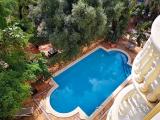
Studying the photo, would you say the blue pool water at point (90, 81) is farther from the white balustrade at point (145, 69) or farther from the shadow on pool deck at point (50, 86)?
the white balustrade at point (145, 69)

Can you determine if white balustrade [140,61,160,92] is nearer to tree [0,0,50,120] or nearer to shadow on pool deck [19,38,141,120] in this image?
tree [0,0,50,120]

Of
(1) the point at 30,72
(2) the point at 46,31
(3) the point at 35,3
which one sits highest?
(3) the point at 35,3

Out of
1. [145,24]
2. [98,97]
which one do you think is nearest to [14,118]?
[98,97]

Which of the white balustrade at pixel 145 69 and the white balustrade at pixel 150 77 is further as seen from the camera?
the white balustrade at pixel 145 69

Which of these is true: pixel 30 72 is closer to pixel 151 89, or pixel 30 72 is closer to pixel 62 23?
pixel 62 23

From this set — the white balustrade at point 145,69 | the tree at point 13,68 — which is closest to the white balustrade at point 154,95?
the white balustrade at point 145,69

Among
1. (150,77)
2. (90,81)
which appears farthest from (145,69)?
(90,81)

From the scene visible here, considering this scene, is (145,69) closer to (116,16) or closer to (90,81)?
(90,81)

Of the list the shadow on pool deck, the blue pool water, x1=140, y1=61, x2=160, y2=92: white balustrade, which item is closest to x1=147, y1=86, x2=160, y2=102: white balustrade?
x1=140, y1=61, x2=160, y2=92: white balustrade
